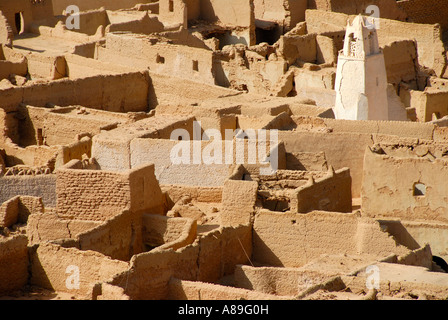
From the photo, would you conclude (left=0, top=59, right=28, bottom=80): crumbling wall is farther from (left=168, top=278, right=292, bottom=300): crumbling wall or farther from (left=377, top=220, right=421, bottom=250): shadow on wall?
(left=168, top=278, right=292, bottom=300): crumbling wall

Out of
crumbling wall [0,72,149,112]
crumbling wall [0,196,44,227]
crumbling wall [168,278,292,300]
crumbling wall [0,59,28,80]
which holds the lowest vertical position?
crumbling wall [168,278,292,300]

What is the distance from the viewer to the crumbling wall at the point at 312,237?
1039 inches

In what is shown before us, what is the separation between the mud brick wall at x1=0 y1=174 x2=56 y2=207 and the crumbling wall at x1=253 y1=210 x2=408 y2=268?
5.37 metres

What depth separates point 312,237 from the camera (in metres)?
27.1

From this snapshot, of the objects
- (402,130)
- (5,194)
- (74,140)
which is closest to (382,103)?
(402,130)

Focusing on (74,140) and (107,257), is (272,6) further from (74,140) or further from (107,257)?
(107,257)

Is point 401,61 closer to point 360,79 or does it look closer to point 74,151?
point 360,79

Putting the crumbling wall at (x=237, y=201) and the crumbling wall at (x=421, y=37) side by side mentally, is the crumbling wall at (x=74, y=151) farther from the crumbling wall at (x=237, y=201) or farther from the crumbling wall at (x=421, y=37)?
the crumbling wall at (x=421, y=37)

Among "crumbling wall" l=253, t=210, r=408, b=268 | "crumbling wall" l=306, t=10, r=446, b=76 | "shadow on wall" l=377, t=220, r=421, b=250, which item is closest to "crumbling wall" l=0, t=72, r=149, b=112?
"crumbling wall" l=306, t=10, r=446, b=76

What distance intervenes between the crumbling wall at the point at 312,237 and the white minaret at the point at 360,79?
25.1 ft

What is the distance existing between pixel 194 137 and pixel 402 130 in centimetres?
535

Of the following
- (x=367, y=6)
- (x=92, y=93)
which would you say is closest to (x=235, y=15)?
(x=367, y=6)

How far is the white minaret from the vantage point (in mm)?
34469

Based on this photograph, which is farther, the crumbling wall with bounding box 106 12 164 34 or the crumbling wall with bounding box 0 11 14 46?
the crumbling wall with bounding box 106 12 164 34
